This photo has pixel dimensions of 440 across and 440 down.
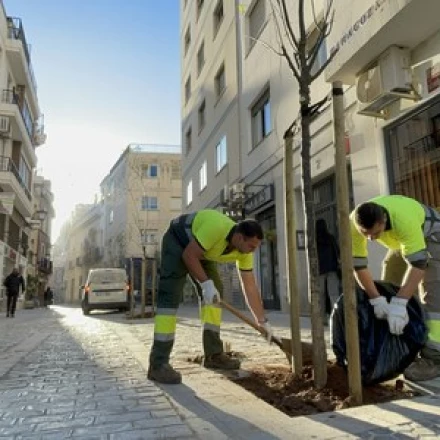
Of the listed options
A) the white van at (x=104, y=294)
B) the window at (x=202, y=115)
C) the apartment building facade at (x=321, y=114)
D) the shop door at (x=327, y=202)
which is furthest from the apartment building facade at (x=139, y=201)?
the shop door at (x=327, y=202)

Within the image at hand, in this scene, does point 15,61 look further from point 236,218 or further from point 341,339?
point 341,339

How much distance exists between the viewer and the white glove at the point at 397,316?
328cm

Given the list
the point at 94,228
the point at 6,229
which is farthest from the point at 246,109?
the point at 94,228

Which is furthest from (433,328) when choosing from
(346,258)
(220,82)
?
(220,82)

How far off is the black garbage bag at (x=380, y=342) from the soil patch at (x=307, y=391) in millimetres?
133

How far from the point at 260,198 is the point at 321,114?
13.3 feet

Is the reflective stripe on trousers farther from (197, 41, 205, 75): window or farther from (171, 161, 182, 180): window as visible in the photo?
(171, 161, 182, 180): window

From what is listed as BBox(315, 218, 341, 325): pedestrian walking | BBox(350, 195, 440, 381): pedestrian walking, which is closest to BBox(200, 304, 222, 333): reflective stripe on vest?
BBox(350, 195, 440, 381): pedestrian walking

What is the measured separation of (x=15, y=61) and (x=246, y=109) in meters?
16.1

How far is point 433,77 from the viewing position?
22.8 feet

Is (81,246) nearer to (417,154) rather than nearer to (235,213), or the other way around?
(235,213)

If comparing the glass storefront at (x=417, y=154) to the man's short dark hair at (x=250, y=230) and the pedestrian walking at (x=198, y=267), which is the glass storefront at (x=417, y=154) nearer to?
the pedestrian walking at (x=198, y=267)

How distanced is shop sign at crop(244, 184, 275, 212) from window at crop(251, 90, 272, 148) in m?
1.60

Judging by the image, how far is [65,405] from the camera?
3186 mm
